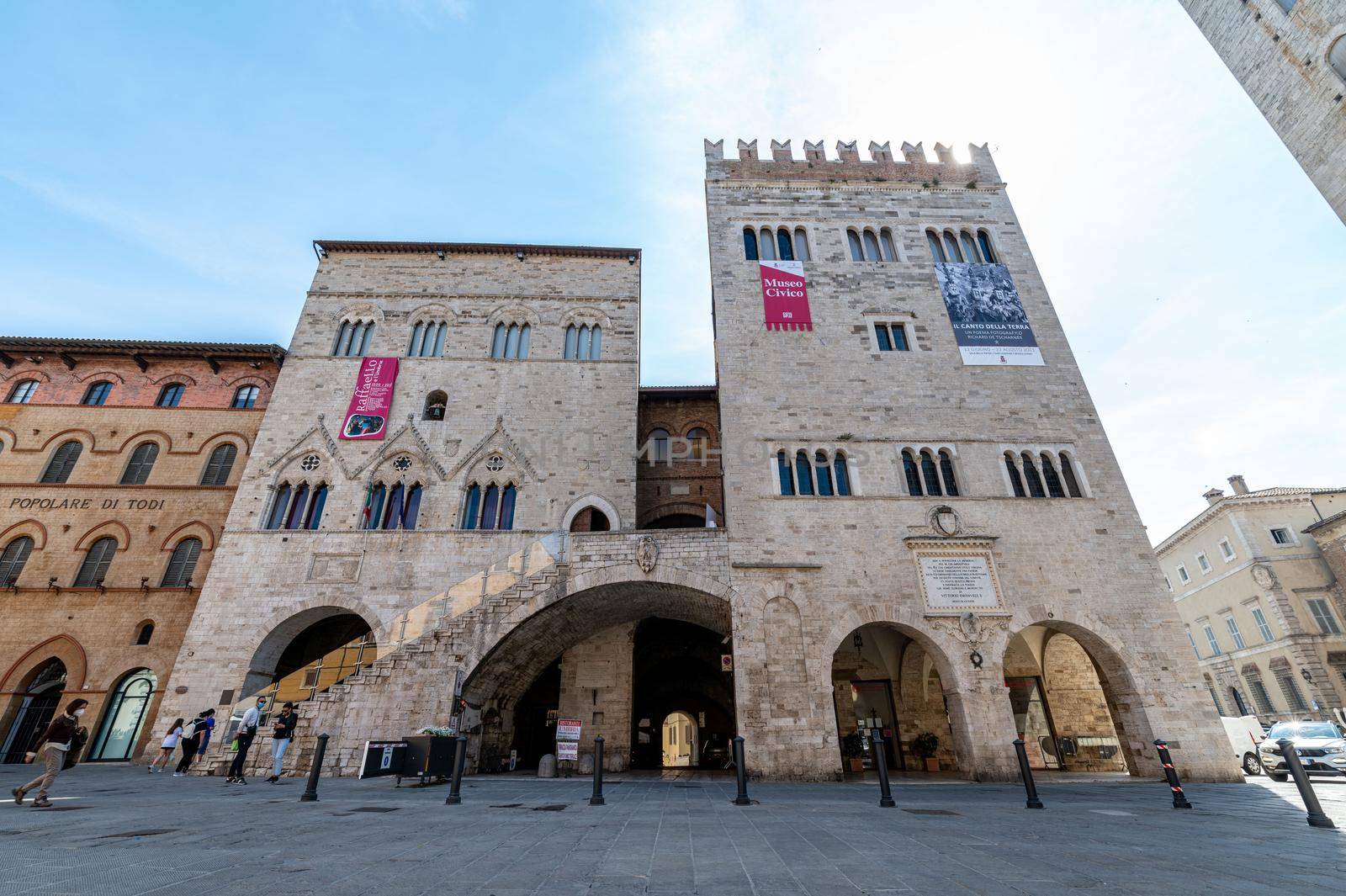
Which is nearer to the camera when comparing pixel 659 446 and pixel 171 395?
pixel 171 395

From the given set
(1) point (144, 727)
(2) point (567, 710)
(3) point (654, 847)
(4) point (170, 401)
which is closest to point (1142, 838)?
(3) point (654, 847)

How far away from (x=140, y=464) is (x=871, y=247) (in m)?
30.9

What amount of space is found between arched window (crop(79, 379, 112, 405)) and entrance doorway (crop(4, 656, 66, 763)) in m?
10.7

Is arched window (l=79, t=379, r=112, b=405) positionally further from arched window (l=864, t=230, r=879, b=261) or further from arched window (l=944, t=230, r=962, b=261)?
arched window (l=944, t=230, r=962, b=261)

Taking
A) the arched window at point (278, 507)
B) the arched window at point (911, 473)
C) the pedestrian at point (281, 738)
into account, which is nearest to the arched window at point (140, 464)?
the arched window at point (278, 507)

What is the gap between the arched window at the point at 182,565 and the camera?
68.1ft

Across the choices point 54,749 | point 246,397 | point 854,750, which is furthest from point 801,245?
point 246,397

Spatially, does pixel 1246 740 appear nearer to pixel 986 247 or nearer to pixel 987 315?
pixel 987 315

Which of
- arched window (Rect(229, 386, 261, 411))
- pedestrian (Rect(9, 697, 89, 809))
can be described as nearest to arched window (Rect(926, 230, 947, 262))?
pedestrian (Rect(9, 697, 89, 809))

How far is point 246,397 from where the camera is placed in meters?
24.5

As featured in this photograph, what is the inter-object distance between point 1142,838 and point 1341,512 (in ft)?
128

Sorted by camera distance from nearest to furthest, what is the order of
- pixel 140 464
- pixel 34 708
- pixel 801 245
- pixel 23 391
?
pixel 34 708 < pixel 801 245 < pixel 140 464 < pixel 23 391

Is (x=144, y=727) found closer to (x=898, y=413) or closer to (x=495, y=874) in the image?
(x=495, y=874)

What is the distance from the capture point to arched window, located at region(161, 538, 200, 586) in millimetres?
20766
